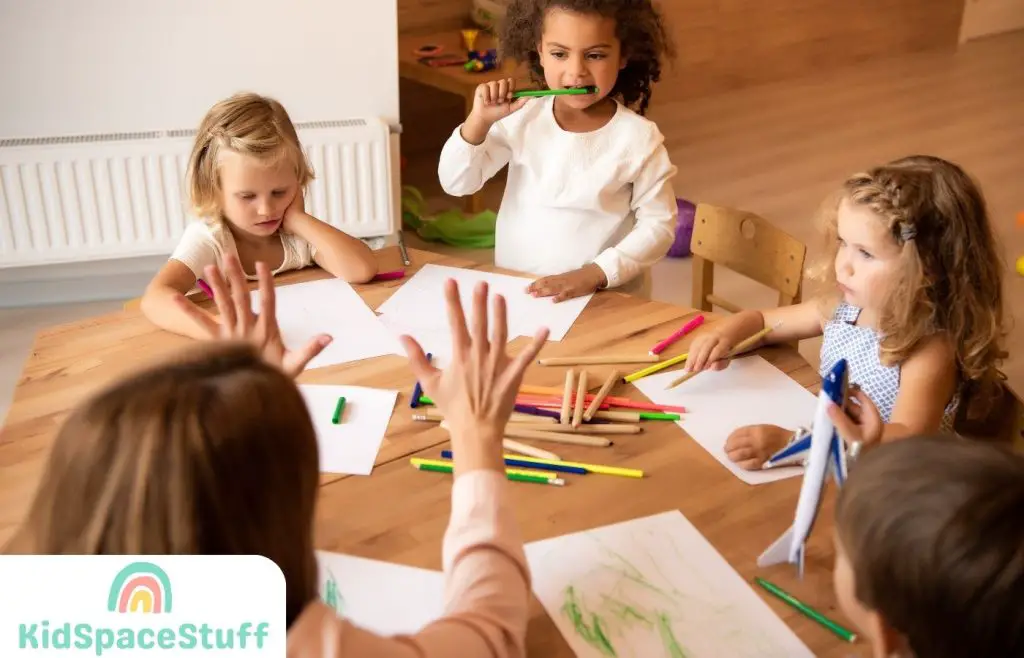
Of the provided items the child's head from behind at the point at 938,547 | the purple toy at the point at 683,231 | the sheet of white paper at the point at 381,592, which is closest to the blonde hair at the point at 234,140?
the sheet of white paper at the point at 381,592

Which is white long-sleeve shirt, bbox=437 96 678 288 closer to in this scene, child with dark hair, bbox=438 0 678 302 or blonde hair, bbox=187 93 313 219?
child with dark hair, bbox=438 0 678 302

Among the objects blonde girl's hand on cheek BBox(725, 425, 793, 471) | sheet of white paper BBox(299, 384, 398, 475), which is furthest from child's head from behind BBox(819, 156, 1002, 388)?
sheet of white paper BBox(299, 384, 398, 475)

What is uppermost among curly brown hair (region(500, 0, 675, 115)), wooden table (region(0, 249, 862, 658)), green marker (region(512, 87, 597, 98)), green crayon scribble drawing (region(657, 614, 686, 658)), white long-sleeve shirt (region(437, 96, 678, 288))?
curly brown hair (region(500, 0, 675, 115))

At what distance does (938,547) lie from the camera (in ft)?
2.55

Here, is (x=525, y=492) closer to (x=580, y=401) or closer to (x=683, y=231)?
(x=580, y=401)

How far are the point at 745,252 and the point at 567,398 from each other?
0.74 meters

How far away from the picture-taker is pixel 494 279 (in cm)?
175

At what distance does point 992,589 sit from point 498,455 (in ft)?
1.52

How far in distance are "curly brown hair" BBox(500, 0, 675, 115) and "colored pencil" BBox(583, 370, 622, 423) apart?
2.58 feet

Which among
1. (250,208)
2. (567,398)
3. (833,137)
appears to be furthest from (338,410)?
(833,137)

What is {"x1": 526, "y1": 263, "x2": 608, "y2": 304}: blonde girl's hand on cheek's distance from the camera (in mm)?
1685

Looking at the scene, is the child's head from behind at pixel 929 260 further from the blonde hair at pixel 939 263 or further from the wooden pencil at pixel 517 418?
the wooden pencil at pixel 517 418

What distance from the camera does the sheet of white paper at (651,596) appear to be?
98 cm

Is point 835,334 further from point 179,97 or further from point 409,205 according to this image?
point 409,205
